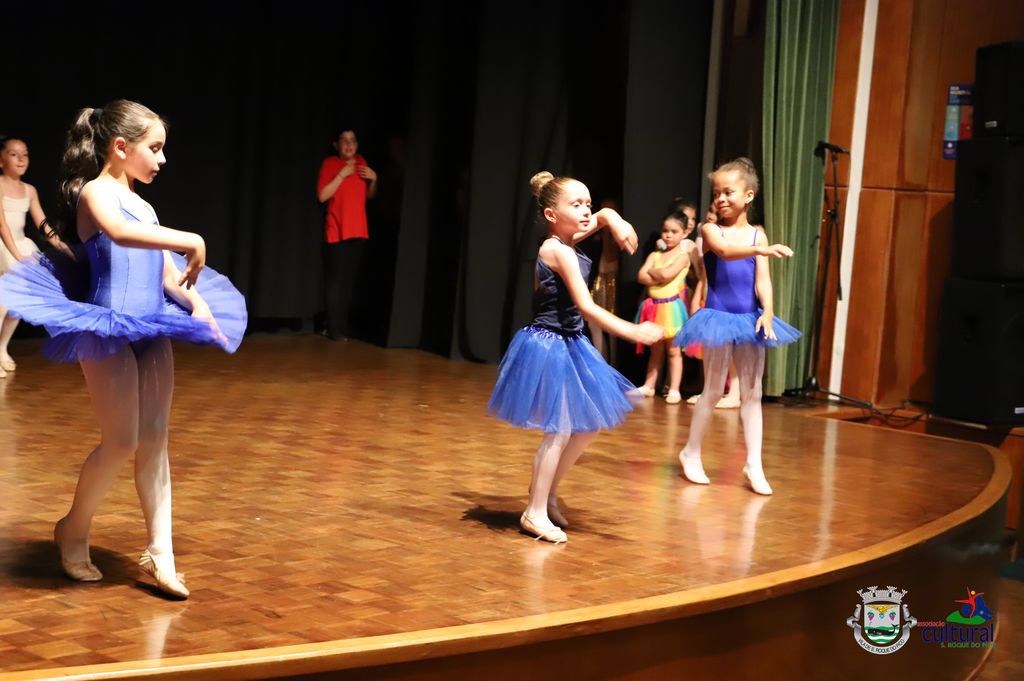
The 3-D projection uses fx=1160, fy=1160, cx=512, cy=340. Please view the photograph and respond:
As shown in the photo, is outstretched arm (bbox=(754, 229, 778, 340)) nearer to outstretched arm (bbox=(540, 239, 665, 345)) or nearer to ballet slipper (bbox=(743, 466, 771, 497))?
ballet slipper (bbox=(743, 466, 771, 497))

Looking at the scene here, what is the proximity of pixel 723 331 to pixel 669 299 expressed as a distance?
94.9 inches

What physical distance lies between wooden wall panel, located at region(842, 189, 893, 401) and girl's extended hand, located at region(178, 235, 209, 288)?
513 centimetres

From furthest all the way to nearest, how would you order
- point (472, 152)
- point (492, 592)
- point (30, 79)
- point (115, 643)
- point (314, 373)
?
point (472, 152) < point (30, 79) < point (314, 373) < point (492, 592) < point (115, 643)

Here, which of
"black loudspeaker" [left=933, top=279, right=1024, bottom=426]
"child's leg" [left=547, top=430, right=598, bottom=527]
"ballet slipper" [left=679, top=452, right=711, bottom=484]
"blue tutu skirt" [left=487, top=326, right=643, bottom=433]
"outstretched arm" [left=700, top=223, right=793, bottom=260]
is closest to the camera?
"blue tutu skirt" [left=487, top=326, right=643, bottom=433]

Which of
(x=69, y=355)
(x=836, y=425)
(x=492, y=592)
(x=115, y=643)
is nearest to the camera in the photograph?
(x=115, y=643)

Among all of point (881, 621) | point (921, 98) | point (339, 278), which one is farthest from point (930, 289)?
point (339, 278)

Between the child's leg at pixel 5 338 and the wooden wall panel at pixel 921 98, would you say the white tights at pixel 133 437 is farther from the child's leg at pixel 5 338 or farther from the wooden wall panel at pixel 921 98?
the wooden wall panel at pixel 921 98

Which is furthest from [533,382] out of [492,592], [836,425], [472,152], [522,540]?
[472,152]

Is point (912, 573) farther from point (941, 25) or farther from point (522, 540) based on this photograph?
point (941, 25)

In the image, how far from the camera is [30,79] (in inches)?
284

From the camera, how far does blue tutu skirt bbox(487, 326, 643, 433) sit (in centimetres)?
354

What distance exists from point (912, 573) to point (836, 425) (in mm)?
2433

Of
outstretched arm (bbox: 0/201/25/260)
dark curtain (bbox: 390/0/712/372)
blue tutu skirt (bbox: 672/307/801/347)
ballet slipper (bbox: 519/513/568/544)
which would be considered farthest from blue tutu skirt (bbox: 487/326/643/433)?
outstretched arm (bbox: 0/201/25/260)

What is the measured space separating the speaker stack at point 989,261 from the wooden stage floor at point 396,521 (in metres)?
0.65
